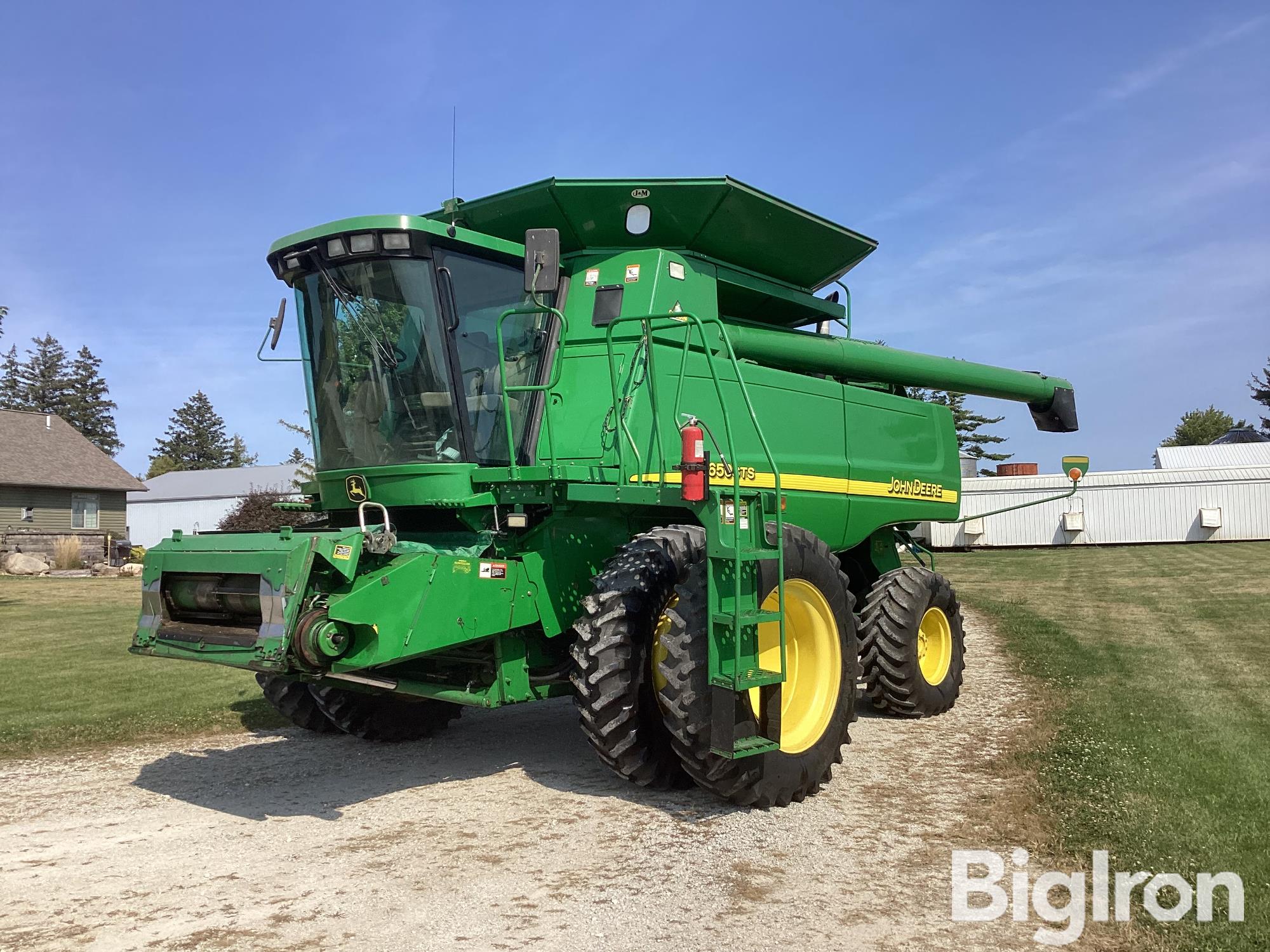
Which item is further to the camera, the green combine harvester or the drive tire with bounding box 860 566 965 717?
the drive tire with bounding box 860 566 965 717

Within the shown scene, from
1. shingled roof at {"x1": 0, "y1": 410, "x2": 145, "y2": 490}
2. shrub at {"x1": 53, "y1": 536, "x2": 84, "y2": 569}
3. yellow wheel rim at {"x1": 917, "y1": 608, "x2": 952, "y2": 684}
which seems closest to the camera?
yellow wheel rim at {"x1": 917, "y1": 608, "x2": 952, "y2": 684}

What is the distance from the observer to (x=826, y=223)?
24.9 ft

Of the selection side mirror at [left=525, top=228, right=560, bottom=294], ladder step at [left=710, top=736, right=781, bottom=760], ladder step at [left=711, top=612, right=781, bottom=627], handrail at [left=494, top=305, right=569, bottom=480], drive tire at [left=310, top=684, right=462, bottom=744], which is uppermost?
side mirror at [left=525, top=228, right=560, bottom=294]

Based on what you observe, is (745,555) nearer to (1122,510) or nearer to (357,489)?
(357,489)

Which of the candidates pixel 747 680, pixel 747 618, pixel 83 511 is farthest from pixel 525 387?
pixel 83 511

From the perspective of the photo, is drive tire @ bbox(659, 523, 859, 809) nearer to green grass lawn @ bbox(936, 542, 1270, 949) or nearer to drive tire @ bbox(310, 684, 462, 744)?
green grass lawn @ bbox(936, 542, 1270, 949)

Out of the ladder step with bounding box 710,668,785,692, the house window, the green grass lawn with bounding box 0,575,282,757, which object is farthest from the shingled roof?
the ladder step with bounding box 710,668,785,692

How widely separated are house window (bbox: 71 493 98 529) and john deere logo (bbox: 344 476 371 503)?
119ft

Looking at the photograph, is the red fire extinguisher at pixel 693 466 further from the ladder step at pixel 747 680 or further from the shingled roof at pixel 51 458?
the shingled roof at pixel 51 458

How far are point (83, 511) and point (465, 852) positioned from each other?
3841cm

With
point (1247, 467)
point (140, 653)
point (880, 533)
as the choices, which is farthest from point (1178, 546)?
point (140, 653)

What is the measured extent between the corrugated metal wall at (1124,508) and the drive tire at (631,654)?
2549cm

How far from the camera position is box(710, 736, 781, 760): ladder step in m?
4.74

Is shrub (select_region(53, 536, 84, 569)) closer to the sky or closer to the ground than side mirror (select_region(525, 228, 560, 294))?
closer to the ground
